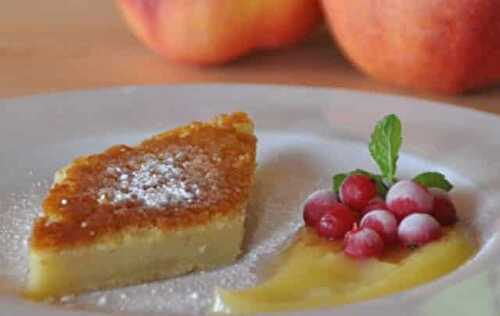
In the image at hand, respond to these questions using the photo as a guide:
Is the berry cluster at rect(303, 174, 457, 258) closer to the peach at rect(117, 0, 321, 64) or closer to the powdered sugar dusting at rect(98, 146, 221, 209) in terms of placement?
the powdered sugar dusting at rect(98, 146, 221, 209)

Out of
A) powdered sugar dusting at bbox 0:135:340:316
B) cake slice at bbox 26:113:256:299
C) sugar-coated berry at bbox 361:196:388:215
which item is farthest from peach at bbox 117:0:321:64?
sugar-coated berry at bbox 361:196:388:215

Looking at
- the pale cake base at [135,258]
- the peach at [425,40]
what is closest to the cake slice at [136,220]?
the pale cake base at [135,258]

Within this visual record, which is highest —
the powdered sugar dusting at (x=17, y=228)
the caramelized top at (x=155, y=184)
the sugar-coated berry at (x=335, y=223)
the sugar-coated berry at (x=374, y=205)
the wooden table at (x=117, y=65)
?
the caramelized top at (x=155, y=184)

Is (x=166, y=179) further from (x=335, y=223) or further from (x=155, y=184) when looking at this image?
(x=335, y=223)

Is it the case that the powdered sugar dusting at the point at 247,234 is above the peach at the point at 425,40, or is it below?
below

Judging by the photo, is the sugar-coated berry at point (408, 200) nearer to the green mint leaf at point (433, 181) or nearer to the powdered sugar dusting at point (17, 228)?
the green mint leaf at point (433, 181)


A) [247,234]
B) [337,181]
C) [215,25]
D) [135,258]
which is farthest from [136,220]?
[215,25]

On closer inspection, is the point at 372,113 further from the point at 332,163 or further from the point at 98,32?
the point at 98,32
